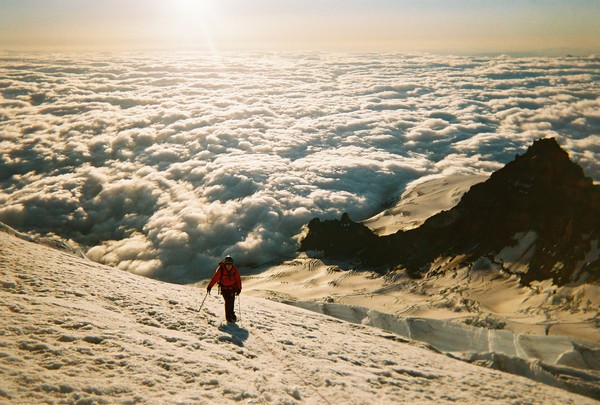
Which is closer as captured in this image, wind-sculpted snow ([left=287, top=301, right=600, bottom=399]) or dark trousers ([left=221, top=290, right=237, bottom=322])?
dark trousers ([left=221, top=290, right=237, bottom=322])

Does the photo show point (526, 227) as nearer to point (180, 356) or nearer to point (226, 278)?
point (226, 278)

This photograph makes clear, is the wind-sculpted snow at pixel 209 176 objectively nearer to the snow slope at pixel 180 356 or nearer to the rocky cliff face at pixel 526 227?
the rocky cliff face at pixel 526 227

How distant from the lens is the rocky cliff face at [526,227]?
113ft

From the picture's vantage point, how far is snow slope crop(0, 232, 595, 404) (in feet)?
19.8

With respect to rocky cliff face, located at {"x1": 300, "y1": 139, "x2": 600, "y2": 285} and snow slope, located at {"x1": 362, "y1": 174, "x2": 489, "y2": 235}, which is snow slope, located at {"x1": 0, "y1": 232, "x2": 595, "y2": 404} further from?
snow slope, located at {"x1": 362, "y1": 174, "x2": 489, "y2": 235}

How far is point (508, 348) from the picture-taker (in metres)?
17.2

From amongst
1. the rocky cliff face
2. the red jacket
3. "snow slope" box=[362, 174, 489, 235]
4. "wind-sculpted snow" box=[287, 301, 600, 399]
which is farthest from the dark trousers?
"snow slope" box=[362, 174, 489, 235]

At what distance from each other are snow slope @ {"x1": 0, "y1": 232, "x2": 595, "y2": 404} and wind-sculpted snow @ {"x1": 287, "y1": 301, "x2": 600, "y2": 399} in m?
2.69

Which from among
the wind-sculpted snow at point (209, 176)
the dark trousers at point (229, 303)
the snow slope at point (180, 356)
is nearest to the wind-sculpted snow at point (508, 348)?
the snow slope at point (180, 356)

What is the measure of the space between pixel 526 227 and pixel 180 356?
4327cm

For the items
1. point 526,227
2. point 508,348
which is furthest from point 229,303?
point 526,227

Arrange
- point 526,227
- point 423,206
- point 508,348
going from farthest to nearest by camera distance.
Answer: point 423,206 < point 526,227 < point 508,348

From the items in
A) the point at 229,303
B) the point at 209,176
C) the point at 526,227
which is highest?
the point at 229,303

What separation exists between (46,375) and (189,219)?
320 feet
